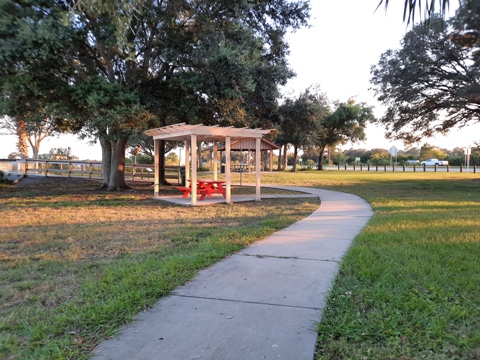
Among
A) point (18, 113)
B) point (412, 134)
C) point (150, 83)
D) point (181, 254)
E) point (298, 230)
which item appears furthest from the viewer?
point (412, 134)

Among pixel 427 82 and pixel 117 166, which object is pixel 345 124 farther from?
pixel 117 166

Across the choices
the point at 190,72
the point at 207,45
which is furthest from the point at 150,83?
the point at 207,45

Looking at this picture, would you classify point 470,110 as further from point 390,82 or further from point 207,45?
point 207,45

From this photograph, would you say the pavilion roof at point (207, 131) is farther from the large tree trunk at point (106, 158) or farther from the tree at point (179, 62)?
the large tree trunk at point (106, 158)

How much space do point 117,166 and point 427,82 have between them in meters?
17.4

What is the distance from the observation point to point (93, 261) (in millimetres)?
5711

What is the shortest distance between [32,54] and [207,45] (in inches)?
224

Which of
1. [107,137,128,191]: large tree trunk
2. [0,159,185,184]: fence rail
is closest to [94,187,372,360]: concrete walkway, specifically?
[107,137,128,191]: large tree trunk

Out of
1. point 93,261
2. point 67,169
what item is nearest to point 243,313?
point 93,261

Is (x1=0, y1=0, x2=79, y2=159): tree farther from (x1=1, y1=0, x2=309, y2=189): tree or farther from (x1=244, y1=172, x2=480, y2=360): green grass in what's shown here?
(x1=244, y1=172, x2=480, y2=360): green grass

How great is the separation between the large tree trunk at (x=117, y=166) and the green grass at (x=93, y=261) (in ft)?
21.9

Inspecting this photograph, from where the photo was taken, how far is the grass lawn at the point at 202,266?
127 inches

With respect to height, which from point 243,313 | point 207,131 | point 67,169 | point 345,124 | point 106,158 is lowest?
point 243,313

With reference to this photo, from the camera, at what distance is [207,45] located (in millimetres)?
13398
